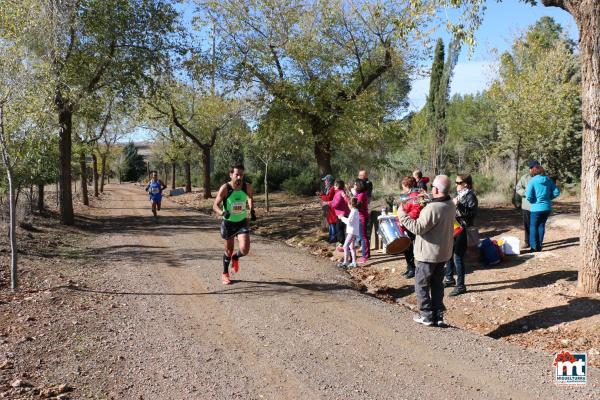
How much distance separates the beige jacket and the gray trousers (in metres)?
0.12

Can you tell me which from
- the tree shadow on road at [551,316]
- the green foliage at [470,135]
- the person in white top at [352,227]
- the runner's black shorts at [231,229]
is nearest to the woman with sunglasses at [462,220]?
the tree shadow on road at [551,316]

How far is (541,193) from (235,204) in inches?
226

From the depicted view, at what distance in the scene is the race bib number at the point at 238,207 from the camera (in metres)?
7.93

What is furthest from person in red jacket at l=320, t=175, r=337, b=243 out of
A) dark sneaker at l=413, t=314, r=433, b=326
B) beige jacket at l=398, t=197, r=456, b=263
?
A: beige jacket at l=398, t=197, r=456, b=263

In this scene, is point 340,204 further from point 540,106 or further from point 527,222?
point 540,106

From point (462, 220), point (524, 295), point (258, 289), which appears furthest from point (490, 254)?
point (258, 289)

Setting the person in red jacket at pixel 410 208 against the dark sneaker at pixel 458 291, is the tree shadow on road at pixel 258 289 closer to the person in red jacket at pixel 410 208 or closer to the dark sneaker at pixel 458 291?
the person in red jacket at pixel 410 208

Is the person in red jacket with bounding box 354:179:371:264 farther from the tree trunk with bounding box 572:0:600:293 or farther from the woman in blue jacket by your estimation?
the tree trunk with bounding box 572:0:600:293

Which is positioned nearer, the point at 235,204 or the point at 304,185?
the point at 235,204

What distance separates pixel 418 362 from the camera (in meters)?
4.98

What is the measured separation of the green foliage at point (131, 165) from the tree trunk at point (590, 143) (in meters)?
74.0

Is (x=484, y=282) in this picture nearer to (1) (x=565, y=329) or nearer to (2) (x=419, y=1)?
(1) (x=565, y=329)

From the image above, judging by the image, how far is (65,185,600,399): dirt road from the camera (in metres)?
4.34

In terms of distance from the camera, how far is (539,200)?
9109 mm
